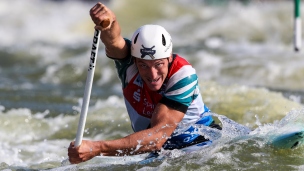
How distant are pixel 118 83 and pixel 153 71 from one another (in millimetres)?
6475

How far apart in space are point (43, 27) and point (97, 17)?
1499 cm

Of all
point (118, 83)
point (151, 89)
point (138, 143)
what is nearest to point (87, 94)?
point (138, 143)

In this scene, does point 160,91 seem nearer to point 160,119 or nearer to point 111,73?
point 160,119

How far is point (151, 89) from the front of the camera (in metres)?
5.12

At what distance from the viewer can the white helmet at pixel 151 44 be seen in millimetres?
5012

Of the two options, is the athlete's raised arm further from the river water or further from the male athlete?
the river water

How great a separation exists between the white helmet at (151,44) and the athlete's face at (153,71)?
0.04 metres

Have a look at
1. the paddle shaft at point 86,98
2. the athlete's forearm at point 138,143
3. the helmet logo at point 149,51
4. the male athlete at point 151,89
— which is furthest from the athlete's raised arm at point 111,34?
the athlete's forearm at point 138,143

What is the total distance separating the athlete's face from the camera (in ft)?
16.5

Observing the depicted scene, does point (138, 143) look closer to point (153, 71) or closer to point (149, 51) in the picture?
point (153, 71)

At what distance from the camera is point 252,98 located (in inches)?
348

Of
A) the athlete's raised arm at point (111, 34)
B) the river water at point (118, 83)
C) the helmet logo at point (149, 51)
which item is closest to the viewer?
the athlete's raised arm at point (111, 34)

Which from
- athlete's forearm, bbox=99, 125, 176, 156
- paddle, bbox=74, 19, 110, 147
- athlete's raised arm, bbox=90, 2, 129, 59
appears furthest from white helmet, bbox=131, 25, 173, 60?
athlete's forearm, bbox=99, 125, 176, 156

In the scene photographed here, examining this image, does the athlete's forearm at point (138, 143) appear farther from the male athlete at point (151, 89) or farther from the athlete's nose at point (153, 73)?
the athlete's nose at point (153, 73)
